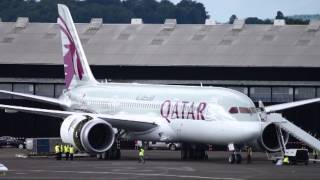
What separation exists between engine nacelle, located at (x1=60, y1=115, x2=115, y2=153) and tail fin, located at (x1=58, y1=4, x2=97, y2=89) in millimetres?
10266

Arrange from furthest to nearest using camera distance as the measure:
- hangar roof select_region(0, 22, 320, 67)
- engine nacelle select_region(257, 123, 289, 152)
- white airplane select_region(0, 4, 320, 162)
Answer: hangar roof select_region(0, 22, 320, 67) → engine nacelle select_region(257, 123, 289, 152) → white airplane select_region(0, 4, 320, 162)

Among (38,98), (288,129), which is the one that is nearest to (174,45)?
(38,98)

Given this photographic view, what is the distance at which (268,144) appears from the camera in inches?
2891

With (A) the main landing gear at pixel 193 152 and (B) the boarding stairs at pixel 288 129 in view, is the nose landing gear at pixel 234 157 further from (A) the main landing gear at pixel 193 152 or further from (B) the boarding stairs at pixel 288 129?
(A) the main landing gear at pixel 193 152

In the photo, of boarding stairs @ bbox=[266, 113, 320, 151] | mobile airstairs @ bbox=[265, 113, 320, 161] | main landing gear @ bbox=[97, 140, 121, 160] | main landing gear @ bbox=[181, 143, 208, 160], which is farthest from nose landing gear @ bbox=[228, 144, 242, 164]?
main landing gear @ bbox=[97, 140, 121, 160]

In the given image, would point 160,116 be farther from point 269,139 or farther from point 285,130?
point 285,130

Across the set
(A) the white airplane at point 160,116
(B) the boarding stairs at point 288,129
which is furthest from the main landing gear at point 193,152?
(B) the boarding stairs at point 288,129

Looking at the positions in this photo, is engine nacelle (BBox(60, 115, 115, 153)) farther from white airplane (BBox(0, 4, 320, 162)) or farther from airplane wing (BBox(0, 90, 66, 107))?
airplane wing (BBox(0, 90, 66, 107))

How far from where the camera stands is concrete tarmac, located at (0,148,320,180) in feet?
193

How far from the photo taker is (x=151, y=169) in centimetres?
6500

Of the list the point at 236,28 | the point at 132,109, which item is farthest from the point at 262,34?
the point at 132,109

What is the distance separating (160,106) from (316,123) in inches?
1073

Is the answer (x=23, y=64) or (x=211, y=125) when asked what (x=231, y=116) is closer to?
(x=211, y=125)

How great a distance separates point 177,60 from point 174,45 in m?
4.24
